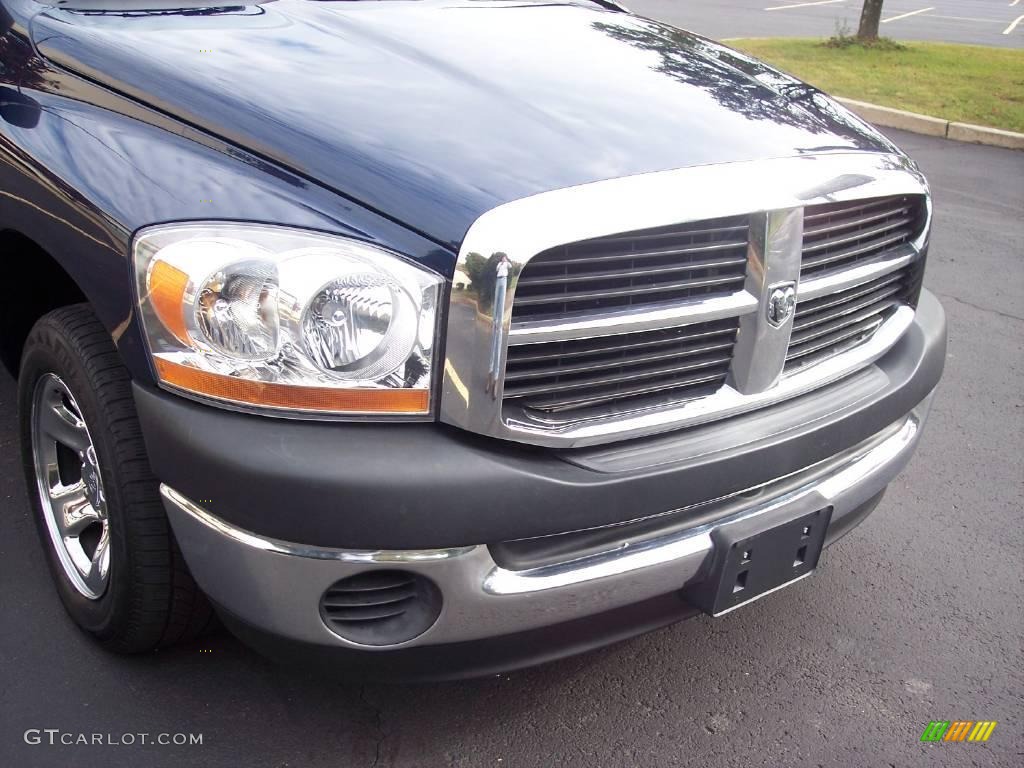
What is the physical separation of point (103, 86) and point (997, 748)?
8.28ft

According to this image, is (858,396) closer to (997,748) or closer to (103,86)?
(997,748)

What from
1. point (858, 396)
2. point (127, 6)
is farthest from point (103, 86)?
point (858, 396)

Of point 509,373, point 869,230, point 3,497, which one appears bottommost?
point 3,497

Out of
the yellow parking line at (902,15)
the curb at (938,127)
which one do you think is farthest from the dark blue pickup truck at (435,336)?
the yellow parking line at (902,15)

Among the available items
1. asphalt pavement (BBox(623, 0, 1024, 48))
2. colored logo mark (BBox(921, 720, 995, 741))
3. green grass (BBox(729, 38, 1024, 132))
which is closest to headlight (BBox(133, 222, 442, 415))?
colored logo mark (BBox(921, 720, 995, 741))

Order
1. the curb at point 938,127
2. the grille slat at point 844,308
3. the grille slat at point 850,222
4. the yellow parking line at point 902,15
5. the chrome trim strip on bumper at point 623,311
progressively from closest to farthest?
the chrome trim strip on bumper at point 623,311 < the grille slat at point 850,222 < the grille slat at point 844,308 < the curb at point 938,127 < the yellow parking line at point 902,15

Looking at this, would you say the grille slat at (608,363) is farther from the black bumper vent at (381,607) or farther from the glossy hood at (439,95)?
the black bumper vent at (381,607)

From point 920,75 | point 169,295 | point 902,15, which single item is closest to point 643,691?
point 169,295

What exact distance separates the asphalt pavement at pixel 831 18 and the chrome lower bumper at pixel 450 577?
13598mm

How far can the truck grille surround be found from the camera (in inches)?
73.1

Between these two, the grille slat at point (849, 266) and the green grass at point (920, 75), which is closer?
the grille slat at point (849, 266)

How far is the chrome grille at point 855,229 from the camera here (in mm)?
2178

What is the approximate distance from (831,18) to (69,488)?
68.9 feet

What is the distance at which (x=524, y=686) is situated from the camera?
8.12 feet
